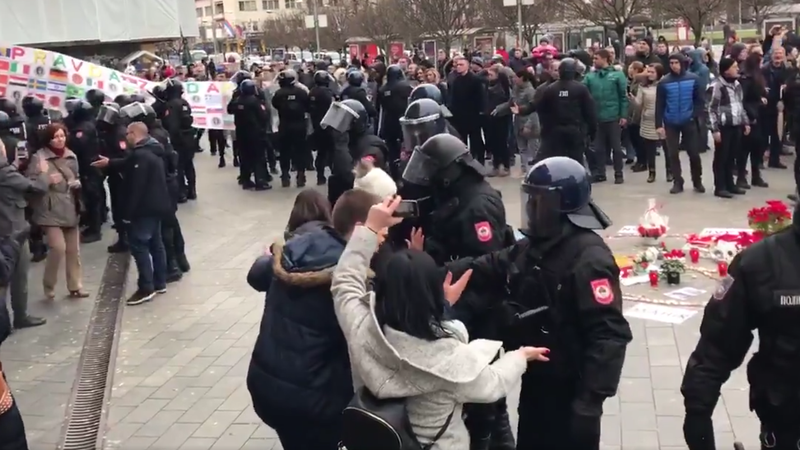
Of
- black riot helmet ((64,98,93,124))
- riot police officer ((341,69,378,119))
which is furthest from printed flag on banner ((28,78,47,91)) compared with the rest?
riot police officer ((341,69,378,119))

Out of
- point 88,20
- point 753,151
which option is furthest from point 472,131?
point 88,20

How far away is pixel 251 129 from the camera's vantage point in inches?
545

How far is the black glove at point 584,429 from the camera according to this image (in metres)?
3.44

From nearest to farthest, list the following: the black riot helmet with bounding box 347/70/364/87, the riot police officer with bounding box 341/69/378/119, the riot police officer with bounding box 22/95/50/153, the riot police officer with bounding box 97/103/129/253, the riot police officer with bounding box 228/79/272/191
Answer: the riot police officer with bounding box 97/103/129/253 < the riot police officer with bounding box 22/95/50/153 < the riot police officer with bounding box 341/69/378/119 < the black riot helmet with bounding box 347/70/364/87 < the riot police officer with bounding box 228/79/272/191

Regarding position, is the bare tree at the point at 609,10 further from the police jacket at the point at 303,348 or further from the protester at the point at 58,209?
the police jacket at the point at 303,348

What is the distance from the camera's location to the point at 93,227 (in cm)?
1183

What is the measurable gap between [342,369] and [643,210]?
7766mm

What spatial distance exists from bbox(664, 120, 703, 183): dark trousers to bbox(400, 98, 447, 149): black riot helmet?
5.80 meters

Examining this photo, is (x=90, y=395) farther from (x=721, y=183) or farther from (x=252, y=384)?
(x=721, y=183)

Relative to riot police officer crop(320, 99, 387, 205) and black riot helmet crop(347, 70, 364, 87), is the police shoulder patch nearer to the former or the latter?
riot police officer crop(320, 99, 387, 205)

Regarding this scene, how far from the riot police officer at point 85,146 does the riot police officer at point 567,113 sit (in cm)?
557

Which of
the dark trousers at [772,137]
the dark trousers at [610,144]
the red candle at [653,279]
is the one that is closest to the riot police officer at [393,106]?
the dark trousers at [610,144]

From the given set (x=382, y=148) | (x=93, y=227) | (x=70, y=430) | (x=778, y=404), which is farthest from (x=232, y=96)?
(x=778, y=404)

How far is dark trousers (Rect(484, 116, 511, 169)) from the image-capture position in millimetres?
13625
